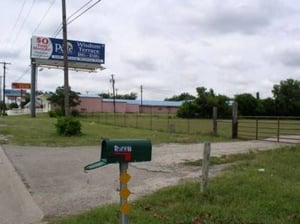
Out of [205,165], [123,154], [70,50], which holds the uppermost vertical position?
[70,50]

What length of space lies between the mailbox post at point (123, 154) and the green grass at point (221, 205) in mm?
1434

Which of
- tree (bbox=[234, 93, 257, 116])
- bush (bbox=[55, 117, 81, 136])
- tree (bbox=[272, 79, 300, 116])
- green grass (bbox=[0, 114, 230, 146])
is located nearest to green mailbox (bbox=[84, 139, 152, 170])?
green grass (bbox=[0, 114, 230, 146])

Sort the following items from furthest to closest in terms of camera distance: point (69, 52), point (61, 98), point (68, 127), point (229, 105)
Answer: point (61, 98) → point (229, 105) → point (69, 52) → point (68, 127)

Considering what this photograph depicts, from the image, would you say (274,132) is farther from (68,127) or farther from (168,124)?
(68,127)

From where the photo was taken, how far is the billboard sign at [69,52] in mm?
59312

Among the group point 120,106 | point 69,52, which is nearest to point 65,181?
point 69,52

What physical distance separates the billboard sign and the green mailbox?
187ft

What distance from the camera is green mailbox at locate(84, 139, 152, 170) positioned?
175 inches

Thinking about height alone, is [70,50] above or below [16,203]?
above

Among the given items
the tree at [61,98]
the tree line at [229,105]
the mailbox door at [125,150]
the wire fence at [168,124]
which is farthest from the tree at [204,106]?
the mailbox door at [125,150]

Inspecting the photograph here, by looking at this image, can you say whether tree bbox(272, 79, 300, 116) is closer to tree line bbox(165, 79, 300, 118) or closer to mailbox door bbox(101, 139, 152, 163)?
tree line bbox(165, 79, 300, 118)

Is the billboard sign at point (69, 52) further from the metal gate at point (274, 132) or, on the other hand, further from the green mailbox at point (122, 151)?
the green mailbox at point (122, 151)

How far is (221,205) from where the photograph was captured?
6676 millimetres

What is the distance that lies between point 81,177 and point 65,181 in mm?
581
